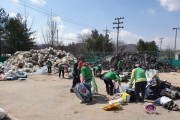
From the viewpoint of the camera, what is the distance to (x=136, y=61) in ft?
113

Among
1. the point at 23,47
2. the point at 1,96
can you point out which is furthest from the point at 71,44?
the point at 1,96

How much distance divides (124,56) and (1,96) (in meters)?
24.3

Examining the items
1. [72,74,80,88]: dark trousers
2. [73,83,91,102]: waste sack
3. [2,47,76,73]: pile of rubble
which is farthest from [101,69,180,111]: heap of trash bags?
[2,47,76,73]: pile of rubble

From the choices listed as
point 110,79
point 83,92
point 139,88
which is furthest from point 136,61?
point 83,92

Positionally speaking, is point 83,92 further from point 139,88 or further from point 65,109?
point 139,88

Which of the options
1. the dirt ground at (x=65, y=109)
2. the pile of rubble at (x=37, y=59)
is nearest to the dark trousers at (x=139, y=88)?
the dirt ground at (x=65, y=109)

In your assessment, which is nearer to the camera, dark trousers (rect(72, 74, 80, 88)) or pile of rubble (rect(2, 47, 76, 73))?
dark trousers (rect(72, 74, 80, 88))

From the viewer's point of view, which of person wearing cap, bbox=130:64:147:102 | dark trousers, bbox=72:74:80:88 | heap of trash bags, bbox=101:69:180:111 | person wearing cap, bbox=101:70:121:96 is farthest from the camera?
dark trousers, bbox=72:74:80:88

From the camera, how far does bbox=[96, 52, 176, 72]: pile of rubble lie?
109 feet

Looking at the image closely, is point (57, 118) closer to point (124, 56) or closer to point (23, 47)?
point (124, 56)

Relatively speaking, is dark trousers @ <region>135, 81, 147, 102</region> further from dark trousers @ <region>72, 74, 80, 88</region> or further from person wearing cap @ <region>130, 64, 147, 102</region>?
dark trousers @ <region>72, 74, 80, 88</region>

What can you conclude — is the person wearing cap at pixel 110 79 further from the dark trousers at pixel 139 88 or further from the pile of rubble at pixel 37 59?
the pile of rubble at pixel 37 59

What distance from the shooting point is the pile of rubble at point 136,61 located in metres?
33.3

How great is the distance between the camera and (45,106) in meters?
11.1
